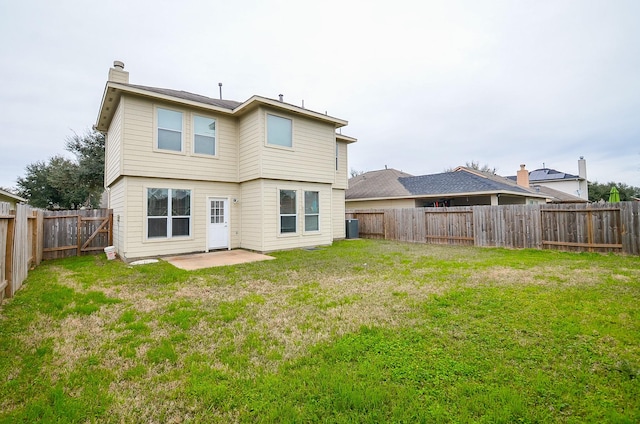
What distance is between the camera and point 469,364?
107 inches

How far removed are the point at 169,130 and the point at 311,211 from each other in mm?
5631

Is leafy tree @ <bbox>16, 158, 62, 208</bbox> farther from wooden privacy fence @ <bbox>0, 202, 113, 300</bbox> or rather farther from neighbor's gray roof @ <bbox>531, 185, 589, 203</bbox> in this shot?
neighbor's gray roof @ <bbox>531, 185, 589, 203</bbox>

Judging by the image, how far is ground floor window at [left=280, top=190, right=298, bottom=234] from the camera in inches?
412

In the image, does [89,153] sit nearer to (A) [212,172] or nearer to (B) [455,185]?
(A) [212,172]

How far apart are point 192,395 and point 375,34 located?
13.6 metres

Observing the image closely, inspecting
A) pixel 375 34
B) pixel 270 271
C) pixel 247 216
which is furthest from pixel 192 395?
pixel 375 34

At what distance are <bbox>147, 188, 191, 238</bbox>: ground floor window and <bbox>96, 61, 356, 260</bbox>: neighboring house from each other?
29 mm

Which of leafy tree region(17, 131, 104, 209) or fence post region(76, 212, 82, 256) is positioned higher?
leafy tree region(17, 131, 104, 209)

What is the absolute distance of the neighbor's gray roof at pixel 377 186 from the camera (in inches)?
751

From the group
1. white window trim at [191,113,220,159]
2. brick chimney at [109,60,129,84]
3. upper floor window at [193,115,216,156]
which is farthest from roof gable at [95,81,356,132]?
brick chimney at [109,60,129,84]

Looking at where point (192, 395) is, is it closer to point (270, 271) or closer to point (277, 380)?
point (277, 380)

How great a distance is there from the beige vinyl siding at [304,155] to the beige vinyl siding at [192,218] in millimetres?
1953

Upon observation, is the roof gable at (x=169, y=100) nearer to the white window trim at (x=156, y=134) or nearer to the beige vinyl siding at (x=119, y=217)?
the white window trim at (x=156, y=134)

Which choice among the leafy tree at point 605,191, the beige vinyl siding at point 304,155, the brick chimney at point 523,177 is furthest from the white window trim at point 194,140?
the leafy tree at point 605,191
